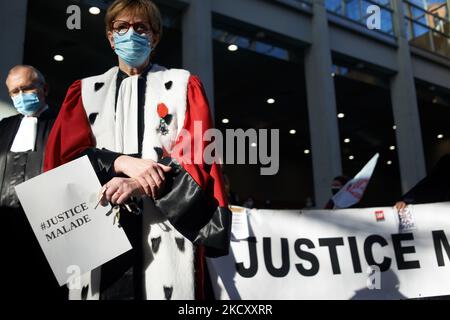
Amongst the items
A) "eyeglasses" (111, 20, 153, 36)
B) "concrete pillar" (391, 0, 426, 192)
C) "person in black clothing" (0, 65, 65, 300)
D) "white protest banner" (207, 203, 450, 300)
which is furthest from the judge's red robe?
"concrete pillar" (391, 0, 426, 192)

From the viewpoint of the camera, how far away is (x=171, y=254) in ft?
4.69

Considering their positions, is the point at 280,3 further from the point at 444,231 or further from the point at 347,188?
the point at 444,231

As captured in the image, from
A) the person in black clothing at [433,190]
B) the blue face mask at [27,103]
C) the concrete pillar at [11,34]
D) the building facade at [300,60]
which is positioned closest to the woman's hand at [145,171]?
the blue face mask at [27,103]

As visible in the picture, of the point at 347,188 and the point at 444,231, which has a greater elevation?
the point at 347,188

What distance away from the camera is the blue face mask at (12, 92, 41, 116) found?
8.32ft

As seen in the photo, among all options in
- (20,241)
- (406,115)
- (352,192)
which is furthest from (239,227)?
(406,115)

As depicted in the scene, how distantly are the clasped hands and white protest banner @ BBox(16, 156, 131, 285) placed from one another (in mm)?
57

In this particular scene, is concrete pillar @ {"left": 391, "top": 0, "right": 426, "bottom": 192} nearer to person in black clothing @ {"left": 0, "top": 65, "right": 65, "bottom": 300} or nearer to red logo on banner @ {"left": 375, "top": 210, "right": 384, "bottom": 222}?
red logo on banner @ {"left": 375, "top": 210, "right": 384, "bottom": 222}

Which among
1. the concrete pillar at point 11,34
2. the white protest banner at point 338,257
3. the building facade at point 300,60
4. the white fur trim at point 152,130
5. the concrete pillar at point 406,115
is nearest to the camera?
the white fur trim at point 152,130

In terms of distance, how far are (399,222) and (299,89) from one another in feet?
37.3

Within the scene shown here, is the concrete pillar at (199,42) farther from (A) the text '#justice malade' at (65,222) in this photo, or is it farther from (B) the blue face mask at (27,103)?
(A) the text '#justice malade' at (65,222)

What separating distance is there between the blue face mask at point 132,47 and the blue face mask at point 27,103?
112 centimetres

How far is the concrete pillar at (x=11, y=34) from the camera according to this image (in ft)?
20.7
